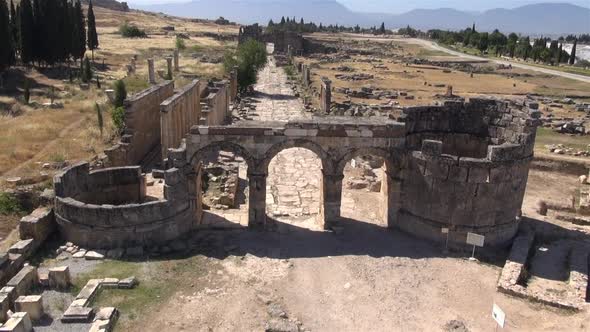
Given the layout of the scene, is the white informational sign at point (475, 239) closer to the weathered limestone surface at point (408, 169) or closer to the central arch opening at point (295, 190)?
the weathered limestone surface at point (408, 169)

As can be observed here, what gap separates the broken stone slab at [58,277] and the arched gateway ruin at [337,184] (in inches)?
84.6

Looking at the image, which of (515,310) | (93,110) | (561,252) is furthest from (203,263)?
(93,110)

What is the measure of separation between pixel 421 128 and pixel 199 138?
27.2ft

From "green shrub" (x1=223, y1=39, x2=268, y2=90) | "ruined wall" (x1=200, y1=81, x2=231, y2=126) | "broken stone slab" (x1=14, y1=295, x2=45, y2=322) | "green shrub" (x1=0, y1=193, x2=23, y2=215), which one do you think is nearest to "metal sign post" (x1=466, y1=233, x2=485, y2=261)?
"broken stone slab" (x1=14, y1=295, x2=45, y2=322)

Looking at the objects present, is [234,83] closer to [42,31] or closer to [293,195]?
[42,31]

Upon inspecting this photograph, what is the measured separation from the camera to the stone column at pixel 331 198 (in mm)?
16375

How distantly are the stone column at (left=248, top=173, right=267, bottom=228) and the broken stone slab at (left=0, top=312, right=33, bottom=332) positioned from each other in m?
7.20

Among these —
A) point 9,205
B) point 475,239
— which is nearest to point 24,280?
point 9,205

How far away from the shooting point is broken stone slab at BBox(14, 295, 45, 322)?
11422 millimetres

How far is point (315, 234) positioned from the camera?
16.6m

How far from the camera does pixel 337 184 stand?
54.0ft

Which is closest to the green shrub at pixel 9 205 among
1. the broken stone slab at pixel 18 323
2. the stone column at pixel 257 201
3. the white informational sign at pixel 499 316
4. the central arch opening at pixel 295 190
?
the broken stone slab at pixel 18 323

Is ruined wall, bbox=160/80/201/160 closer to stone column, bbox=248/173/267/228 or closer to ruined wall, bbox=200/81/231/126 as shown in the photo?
ruined wall, bbox=200/81/231/126

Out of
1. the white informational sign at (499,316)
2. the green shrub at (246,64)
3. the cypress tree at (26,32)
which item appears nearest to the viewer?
the white informational sign at (499,316)
